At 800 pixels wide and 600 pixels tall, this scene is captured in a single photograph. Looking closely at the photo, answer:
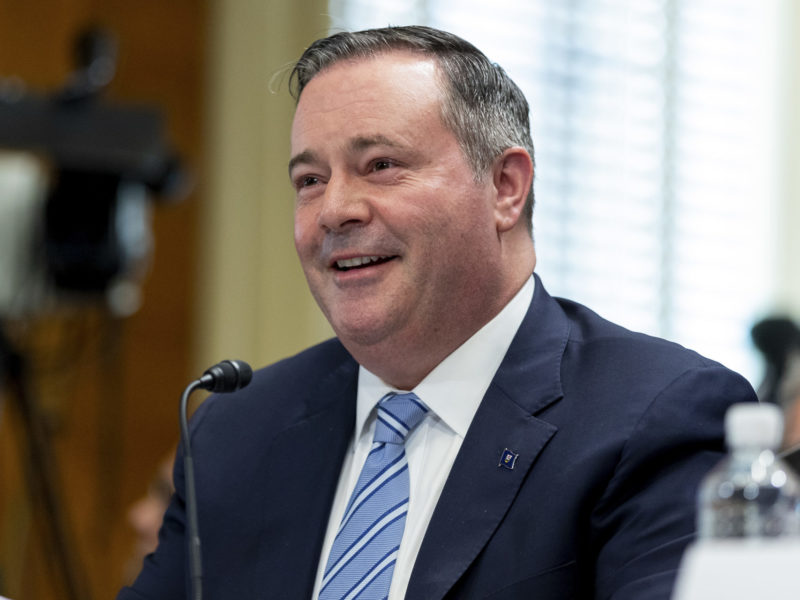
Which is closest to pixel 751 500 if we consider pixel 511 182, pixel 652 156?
pixel 511 182

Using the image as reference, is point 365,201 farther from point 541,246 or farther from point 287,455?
point 541,246

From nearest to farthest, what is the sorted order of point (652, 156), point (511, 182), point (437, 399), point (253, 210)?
point (437, 399) < point (511, 182) < point (253, 210) < point (652, 156)

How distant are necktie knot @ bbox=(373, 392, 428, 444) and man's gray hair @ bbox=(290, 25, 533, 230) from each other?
1.26 ft

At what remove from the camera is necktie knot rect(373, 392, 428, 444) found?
1.87m

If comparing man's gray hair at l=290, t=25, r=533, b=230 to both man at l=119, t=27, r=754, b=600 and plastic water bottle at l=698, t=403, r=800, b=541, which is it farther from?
plastic water bottle at l=698, t=403, r=800, b=541

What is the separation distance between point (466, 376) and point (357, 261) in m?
0.25

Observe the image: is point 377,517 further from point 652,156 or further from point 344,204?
point 652,156

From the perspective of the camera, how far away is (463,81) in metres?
1.92

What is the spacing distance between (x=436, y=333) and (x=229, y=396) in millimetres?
486

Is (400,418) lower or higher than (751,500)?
lower

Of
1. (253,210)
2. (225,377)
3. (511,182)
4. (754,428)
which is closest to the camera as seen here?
(754,428)

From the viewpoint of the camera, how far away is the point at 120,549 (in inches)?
181

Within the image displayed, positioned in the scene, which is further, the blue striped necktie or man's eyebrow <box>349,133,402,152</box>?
man's eyebrow <box>349,133,402,152</box>

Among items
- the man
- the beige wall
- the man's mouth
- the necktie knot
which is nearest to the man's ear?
the man
